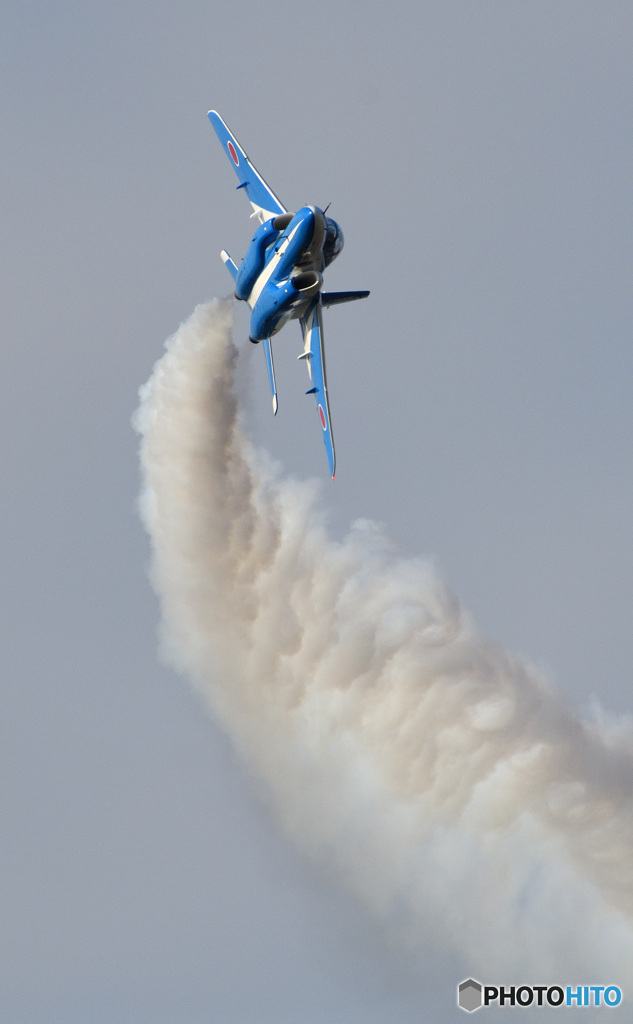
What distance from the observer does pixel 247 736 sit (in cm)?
9019

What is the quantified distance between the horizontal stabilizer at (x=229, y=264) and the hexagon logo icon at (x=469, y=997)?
28774mm

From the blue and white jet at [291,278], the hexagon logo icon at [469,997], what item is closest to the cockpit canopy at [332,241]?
the blue and white jet at [291,278]

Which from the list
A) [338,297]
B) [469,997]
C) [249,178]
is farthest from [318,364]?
[469,997]

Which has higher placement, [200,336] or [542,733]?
[200,336]

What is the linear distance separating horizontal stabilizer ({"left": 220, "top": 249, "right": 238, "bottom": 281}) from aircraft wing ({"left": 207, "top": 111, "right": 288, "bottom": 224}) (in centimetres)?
194

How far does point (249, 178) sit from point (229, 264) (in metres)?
4.01

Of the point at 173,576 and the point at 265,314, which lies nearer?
the point at 265,314

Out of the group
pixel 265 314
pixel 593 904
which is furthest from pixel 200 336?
pixel 593 904

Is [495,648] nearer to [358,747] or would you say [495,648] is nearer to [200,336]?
[358,747]

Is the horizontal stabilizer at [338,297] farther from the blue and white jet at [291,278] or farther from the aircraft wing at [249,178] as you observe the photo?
the aircraft wing at [249,178]

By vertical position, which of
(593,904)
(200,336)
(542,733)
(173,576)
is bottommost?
(593,904)

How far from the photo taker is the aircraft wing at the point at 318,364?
8681 cm

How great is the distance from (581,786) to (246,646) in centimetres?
1474

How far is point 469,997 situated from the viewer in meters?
84.3
